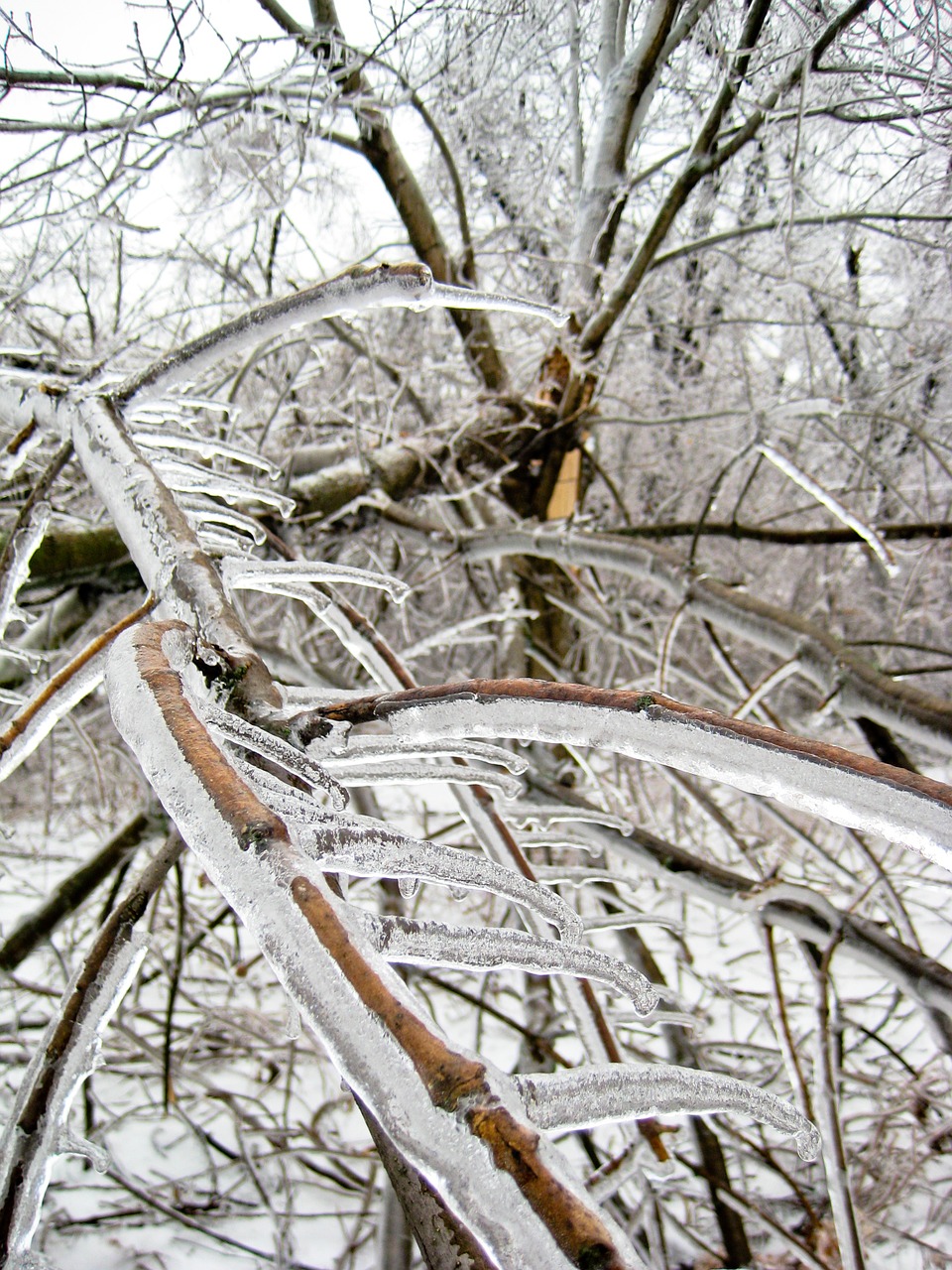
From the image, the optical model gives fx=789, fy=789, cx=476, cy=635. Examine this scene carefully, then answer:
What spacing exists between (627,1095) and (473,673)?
3.89 meters

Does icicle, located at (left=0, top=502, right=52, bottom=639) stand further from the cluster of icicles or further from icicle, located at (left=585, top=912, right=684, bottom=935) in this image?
icicle, located at (left=585, top=912, right=684, bottom=935)

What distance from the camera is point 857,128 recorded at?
1.68 m

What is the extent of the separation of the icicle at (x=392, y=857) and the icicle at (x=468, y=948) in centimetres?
3

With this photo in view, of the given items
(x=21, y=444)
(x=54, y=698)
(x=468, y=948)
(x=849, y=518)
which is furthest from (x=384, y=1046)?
(x=849, y=518)

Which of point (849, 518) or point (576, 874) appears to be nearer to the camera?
point (576, 874)

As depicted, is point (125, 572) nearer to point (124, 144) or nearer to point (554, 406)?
point (124, 144)

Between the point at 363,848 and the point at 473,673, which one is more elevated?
the point at 473,673

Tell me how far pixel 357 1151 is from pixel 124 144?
239cm

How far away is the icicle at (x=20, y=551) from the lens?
886 mm

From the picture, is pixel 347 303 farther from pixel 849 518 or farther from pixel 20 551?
pixel 849 518

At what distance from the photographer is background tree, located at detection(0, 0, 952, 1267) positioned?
0.42 m

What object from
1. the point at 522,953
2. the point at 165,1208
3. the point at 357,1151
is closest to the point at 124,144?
the point at 522,953

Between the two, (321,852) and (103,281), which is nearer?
(321,852)

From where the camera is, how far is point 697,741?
17.5 inches
